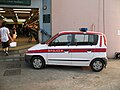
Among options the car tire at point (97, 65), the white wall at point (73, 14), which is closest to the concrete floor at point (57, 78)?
the car tire at point (97, 65)

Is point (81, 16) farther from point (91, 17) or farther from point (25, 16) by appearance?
point (25, 16)

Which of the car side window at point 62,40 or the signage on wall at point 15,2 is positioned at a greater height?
the signage on wall at point 15,2

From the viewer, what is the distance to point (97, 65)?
30.1 ft

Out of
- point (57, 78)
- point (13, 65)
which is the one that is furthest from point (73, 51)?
point (13, 65)

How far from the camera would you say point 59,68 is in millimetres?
9727

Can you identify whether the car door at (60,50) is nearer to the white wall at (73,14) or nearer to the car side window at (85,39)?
the car side window at (85,39)

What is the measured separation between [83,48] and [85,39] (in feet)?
1.45

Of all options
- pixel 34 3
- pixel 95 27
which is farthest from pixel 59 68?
pixel 34 3

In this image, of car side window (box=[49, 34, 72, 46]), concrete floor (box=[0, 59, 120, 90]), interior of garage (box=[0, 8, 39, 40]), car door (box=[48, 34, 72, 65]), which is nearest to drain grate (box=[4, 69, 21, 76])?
concrete floor (box=[0, 59, 120, 90])

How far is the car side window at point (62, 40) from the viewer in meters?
9.21

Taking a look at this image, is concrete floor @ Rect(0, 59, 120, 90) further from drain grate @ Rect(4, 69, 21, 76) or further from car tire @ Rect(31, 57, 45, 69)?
car tire @ Rect(31, 57, 45, 69)

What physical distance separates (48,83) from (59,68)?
2.45 m

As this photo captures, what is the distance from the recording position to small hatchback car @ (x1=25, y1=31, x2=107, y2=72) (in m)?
9.11

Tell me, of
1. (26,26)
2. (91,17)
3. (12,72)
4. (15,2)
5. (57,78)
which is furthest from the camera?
(26,26)
